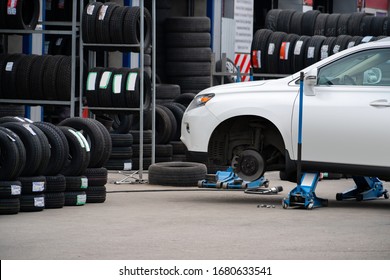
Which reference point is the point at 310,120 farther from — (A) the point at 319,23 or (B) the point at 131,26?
(A) the point at 319,23

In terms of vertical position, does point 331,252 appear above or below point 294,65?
below

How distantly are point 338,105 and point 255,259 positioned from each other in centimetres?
395

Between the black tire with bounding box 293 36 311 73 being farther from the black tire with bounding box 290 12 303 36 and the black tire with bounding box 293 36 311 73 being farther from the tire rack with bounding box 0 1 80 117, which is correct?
the tire rack with bounding box 0 1 80 117

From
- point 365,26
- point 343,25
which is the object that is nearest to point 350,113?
point 365,26

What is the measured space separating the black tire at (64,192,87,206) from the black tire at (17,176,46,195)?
2.18 feet

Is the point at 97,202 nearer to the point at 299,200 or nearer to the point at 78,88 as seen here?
the point at 299,200

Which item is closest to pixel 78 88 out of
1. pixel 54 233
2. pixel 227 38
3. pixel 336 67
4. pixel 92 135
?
pixel 92 135

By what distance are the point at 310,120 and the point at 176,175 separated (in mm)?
3366

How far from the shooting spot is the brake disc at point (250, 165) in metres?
12.6

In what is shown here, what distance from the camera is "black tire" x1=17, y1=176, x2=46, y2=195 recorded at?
11.3 m

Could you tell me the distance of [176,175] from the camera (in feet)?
49.3

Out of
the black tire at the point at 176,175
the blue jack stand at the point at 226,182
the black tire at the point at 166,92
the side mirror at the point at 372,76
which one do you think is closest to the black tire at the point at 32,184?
the blue jack stand at the point at 226,182

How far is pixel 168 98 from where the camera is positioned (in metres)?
21.3

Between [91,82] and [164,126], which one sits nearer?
[91,82]
